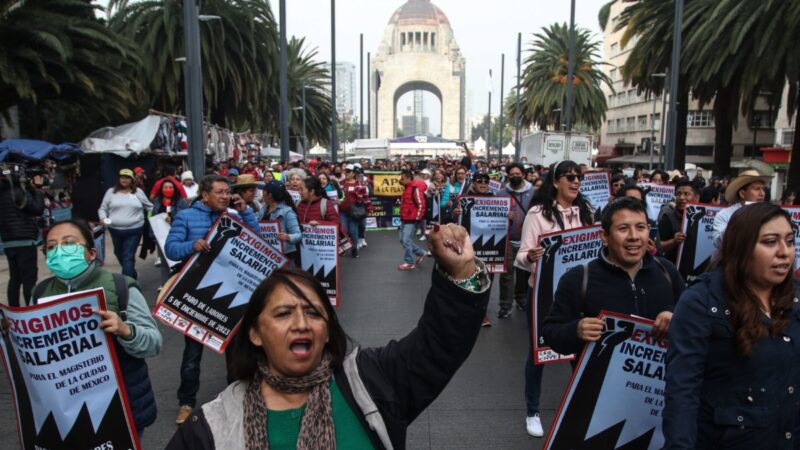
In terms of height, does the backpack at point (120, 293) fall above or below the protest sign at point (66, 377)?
above

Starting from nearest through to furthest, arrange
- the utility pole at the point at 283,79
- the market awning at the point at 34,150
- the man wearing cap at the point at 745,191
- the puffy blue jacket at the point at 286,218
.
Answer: the man wearing cap at the point at 745,191 → the puffy blue jacket at the point at 286,218 → the utility pole at the point at 283,79 → the market awning at the point at 34,150

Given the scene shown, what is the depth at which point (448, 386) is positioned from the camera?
565cm

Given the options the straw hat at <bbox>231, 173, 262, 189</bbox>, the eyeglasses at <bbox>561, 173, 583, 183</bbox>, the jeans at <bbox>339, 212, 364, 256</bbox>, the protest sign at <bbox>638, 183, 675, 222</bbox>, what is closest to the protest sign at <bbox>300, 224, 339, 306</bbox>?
the straw hat at <bbox>231, 173, 262, 189</bbox>

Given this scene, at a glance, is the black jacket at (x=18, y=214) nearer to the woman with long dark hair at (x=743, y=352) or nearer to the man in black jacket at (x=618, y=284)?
the man in black jacket at (x=618, y=284)

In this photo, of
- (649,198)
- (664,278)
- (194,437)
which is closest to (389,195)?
(649,198)

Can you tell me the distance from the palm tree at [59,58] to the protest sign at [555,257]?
1437 cm

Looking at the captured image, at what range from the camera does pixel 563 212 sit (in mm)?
5520

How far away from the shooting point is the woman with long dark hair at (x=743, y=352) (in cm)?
237

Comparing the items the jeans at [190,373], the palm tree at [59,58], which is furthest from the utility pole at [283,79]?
the jeans at [190,373]

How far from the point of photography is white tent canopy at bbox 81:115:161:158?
55.1ft

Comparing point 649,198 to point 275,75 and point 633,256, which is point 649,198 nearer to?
point 633,256

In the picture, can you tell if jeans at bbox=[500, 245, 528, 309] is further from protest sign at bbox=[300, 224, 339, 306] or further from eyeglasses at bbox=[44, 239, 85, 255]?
eyeglasses at bbox=[44, 239, 85, 255]

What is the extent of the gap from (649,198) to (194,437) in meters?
9.99

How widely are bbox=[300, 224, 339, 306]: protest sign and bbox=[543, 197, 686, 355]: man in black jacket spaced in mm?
4088
